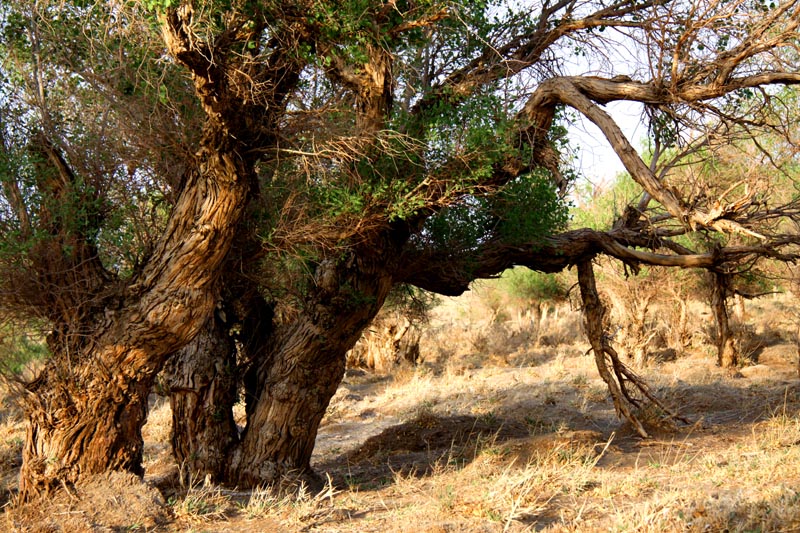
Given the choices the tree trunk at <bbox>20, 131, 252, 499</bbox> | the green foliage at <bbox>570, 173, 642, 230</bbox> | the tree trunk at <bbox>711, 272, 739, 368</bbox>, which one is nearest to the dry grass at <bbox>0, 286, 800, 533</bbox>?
the tree trunk at <bbox>20, 131, 252, 499</bbox>

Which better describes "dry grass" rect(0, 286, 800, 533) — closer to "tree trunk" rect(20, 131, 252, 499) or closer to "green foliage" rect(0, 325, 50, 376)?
"tree trunk" rect(20, 131, 252, 499)

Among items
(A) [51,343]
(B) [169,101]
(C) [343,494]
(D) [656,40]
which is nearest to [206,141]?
(B) [169,101]

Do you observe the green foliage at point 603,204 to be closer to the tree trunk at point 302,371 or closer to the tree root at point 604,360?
the tree root at point 604,360

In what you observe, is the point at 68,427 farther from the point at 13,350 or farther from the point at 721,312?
the point at 721,312

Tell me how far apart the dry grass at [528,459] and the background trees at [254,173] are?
1029 mm

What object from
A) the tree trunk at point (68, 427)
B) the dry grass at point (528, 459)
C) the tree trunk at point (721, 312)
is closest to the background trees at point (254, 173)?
the tree trunk at point (68, 427)

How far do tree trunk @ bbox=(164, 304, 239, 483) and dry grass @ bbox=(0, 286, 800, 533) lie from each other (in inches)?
14.4

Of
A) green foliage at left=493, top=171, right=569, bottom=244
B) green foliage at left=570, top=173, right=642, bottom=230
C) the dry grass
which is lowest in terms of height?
the dry grass

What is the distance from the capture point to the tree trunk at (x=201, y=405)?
26.0 ft

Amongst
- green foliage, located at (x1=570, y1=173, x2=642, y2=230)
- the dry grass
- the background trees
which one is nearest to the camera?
the dry grass

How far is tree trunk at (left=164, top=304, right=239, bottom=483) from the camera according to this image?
7.93 meters

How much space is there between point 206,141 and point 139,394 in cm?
221

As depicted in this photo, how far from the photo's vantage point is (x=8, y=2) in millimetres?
6426

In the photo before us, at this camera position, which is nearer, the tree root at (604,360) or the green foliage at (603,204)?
the tree root at (604,360)
